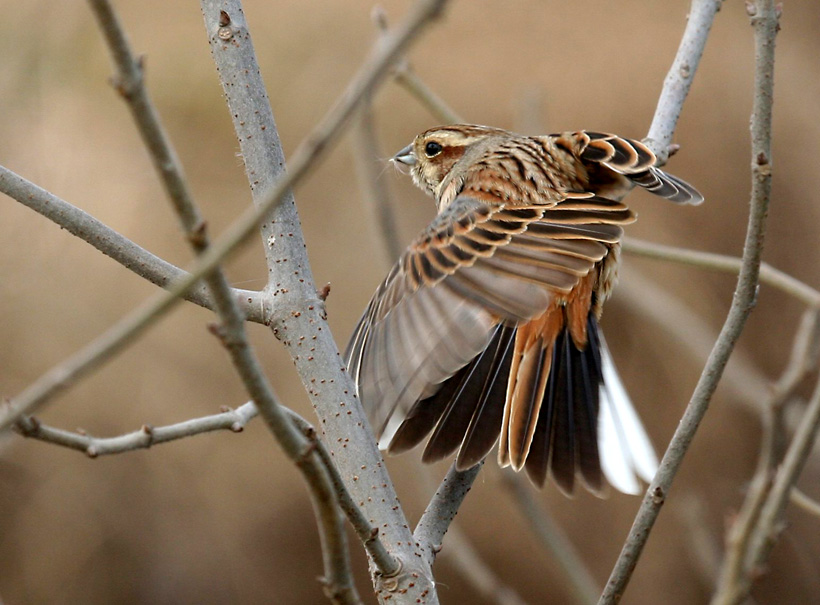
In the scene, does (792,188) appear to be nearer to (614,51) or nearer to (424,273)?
(614,51)

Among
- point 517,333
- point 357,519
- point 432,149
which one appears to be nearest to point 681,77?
point 517,333

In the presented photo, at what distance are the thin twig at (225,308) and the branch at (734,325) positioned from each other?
0.75 meters

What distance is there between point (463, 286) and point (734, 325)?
75 centimetres

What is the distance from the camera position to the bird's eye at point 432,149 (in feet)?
12.5

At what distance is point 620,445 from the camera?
2924 millimetres

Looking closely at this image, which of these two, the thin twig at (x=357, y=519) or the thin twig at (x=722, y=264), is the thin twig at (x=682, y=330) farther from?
the thin twig at (x=357, y=519)

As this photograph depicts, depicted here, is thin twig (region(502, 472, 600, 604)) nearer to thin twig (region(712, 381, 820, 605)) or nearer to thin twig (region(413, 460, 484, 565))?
thin twig (region(413, 460, 484, 565))

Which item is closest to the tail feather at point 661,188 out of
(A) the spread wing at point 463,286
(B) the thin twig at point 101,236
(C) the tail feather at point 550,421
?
(A) the spread wing at point 463,286

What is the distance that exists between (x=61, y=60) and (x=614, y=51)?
3.63 meters

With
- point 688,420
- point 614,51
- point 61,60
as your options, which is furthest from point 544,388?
point 61,60

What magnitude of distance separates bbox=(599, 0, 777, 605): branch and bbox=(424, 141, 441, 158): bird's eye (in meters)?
1.86

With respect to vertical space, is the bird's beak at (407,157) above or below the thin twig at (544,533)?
above

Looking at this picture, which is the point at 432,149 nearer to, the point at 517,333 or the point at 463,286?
the point at 517,333

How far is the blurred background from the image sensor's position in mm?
5820
